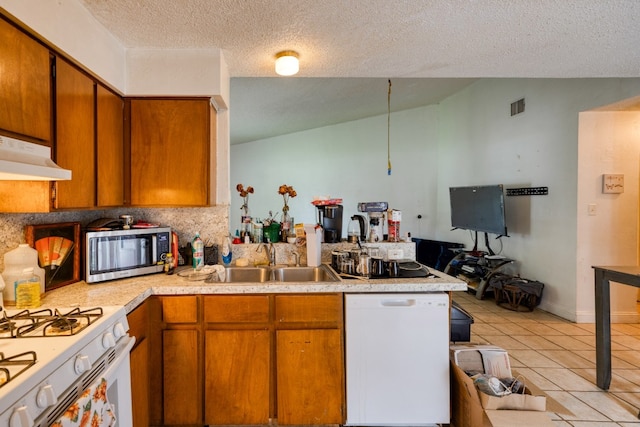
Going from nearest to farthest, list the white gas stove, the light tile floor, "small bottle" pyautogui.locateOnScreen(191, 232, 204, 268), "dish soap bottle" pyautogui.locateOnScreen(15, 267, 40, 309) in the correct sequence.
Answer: the white gas stove < "dish soap bottle" pyautogui.locateOnScreen(15, 267, 40, 309) < the light tile floor < "small bottle" pyautogui.locateOnScreen(191, 232, 204, 268)

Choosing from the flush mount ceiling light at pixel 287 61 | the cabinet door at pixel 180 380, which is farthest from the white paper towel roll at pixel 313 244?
the flush mount ceiling light at pixel 287 61

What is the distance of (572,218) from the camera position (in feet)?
11.2

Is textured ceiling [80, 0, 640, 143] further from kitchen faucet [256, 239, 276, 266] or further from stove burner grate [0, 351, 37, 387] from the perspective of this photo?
stove burner grate [0, 351, 37, 387]

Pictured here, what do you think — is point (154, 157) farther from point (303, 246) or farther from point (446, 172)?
point (446, 172)

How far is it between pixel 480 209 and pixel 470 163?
1.08 metres

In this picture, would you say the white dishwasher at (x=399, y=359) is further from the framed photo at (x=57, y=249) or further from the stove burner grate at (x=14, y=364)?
the framed photo at (x=57, y=249)

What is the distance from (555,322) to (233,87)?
4.66 m

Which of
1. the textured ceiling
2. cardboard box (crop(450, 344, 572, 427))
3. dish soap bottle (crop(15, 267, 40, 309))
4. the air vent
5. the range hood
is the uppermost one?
the air vent

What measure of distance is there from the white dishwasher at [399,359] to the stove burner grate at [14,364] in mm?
1333

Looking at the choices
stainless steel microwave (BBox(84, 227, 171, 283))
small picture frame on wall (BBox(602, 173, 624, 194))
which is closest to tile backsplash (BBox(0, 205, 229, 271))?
stainless steel microwave (BBox(84, 227, 171, 283))

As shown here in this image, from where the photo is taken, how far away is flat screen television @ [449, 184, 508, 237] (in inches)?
165

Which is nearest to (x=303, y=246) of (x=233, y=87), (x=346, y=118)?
(x=233, y=87)

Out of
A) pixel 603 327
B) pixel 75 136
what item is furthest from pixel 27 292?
pixel 603 327

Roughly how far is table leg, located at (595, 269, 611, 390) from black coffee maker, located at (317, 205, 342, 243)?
1807mm
